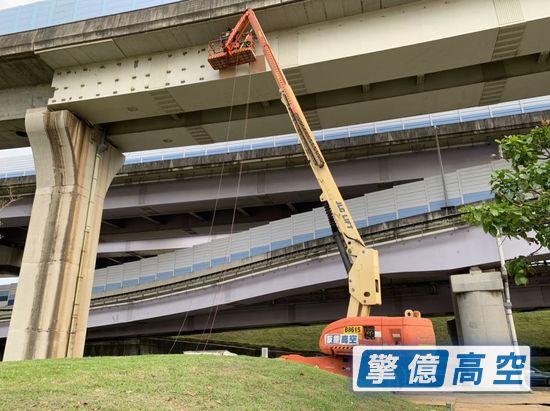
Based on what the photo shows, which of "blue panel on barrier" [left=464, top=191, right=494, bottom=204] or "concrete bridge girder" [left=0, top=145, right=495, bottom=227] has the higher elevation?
"concrete bridge girder" [left=0, top=145, right=495, bottom=227]

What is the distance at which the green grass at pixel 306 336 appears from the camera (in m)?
32.2

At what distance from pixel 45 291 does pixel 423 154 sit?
19.0m

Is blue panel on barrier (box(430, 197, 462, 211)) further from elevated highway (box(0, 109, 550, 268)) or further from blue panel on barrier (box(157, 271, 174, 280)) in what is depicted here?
blue panel on barrier (box(157, 271, 174, 280))

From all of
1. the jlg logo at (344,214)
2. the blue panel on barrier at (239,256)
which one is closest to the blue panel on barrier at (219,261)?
the blue panel on barrier at (239,256)

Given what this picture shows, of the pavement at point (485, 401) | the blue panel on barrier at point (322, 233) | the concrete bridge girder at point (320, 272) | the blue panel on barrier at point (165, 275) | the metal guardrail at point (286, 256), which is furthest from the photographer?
the blue panel on barrier at point (165, 275)

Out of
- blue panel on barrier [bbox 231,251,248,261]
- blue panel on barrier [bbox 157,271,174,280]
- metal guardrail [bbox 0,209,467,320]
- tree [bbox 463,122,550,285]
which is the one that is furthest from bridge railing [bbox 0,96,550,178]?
tree [bbox 463,122,550,285]

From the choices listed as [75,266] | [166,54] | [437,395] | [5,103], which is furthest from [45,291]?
[437,395]

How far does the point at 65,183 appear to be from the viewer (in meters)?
15.9

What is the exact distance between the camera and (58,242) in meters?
15.2

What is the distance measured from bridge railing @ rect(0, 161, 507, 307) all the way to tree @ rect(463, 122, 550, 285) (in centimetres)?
1196

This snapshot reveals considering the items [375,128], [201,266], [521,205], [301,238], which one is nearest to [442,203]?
[301,238]

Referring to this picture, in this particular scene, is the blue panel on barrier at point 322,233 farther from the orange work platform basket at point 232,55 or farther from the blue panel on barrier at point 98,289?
the blue panel on barrier at point 98,289

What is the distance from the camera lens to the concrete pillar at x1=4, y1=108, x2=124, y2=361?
14375mm

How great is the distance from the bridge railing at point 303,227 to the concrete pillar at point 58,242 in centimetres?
712
